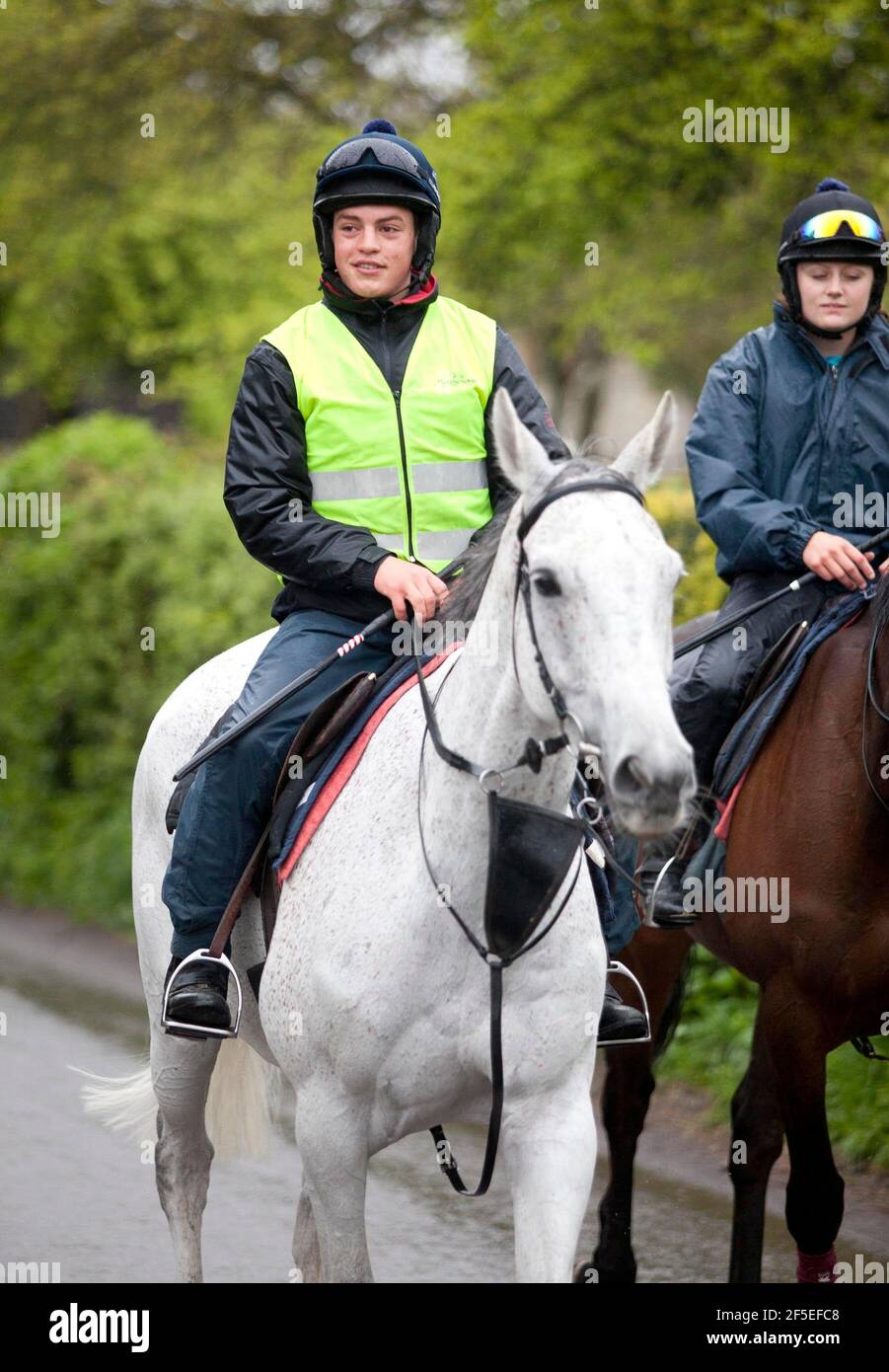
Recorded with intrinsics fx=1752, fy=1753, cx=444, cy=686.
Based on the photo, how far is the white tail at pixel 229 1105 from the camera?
5.54m

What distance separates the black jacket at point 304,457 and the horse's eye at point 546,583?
968mm

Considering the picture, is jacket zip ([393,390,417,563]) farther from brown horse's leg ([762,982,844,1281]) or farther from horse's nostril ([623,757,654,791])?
brown horse's leg ([762,982,844,1281])

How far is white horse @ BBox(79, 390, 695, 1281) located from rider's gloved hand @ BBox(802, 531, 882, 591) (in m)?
1.68

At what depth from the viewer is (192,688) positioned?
17.5ft

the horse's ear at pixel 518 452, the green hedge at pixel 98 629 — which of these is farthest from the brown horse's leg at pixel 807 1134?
the green hedge at pixel 98 629

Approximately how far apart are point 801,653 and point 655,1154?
9.59 ft

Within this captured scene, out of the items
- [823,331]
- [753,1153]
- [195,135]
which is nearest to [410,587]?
[823,331]

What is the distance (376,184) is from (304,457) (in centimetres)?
74

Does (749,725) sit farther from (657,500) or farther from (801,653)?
(657,500)

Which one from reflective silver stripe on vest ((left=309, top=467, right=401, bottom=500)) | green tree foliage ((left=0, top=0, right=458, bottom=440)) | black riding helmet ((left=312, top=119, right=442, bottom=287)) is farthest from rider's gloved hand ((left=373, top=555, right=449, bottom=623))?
green tree foliage ((left=0, top=0, right=458, bottom=440))

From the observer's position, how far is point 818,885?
5254mm

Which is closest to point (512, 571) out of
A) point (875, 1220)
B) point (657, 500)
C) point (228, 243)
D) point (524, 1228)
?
point (524, 1228)

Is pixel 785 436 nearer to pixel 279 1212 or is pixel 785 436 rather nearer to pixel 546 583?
Answer: pixel 546 583

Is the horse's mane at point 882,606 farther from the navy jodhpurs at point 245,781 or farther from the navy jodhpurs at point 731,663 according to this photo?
the navy jodhpurs at point 245,781
